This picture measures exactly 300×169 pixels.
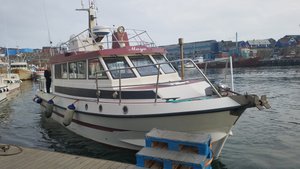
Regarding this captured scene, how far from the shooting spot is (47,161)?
6.38 meters

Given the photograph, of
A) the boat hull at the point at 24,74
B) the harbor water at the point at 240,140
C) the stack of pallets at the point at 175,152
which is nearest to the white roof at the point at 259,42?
the boat hull at the point at 24,74

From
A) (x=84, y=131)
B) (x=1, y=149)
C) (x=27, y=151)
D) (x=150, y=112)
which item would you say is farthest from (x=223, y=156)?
(x=1, y=149)

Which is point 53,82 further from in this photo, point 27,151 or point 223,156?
point 223,156

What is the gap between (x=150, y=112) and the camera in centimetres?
714

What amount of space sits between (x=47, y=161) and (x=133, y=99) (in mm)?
2734

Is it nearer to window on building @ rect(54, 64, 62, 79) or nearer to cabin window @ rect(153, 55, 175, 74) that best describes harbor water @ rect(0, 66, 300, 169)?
window on building @ rect(54, 64, 62, 79)

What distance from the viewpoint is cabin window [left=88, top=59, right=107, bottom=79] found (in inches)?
356

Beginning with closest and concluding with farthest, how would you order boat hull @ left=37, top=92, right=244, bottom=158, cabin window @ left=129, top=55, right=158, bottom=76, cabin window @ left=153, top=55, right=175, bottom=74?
boat hull @ left=37, top=92, right=244, bottom=158, cabin window @ left=129, top=55, right=158, bottom=76, cabin window @ left=153, top=55, right=175, bottom=74

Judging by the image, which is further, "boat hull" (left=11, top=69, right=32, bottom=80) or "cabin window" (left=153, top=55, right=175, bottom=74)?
"boat hull" (left=11, top=69, right=32, bottom=80)

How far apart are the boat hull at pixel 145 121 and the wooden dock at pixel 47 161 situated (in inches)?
62.1

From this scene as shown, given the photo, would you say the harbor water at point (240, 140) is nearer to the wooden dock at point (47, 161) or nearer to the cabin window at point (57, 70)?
the wooden dock at point (47, 161)

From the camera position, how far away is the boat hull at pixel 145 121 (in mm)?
6750

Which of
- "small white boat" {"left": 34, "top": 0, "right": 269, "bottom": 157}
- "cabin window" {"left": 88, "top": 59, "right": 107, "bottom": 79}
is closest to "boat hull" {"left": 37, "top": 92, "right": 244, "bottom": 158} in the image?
"small white boat" {"left": 34, "top": 0, "right": 269, "bottom": 157}

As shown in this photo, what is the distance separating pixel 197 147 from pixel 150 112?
7.78ft
